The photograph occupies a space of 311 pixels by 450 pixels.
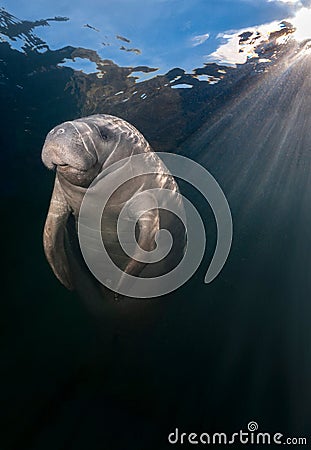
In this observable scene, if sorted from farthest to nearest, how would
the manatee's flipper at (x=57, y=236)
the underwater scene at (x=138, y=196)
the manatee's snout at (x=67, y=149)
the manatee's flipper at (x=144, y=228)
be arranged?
the manatee's flipper at (x=57, y=236) < the underwater scene at (x=138, y=196) < the manatee's flipper at (x=144, y=228) < the manatee's snout at (x=67, y=149)

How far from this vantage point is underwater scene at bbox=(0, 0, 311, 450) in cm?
418

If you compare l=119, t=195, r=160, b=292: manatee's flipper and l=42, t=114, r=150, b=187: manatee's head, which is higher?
l=42, t=114, r=150, b=187: manatee's head

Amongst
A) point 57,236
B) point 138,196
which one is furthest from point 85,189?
point 57,236

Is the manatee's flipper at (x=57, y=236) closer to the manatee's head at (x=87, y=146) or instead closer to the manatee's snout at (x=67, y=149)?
the manatee's head at (x=87, y=146)

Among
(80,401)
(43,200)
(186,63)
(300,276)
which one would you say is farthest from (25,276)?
(300,276)

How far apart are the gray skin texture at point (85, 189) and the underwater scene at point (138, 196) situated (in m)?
0.02

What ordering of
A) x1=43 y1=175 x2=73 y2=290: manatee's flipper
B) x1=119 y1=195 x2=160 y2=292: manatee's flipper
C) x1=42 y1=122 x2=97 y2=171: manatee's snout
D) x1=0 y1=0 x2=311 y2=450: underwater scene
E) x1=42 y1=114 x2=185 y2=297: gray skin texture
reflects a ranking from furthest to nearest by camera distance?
x1=43 y1=175 x2=73 y2=290: manatee's flipper, x1=0 y1=0 x2=311 y2=450: underwater scene, x1=119 y1=195 x2=160 y2=292: manatee's flipper, x1=42 y1=114 x2=185 y2=297: gray skin texture, x1=42 y1=122 x2=97 y2=171: manatee's snout

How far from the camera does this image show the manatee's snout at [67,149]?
9.71ft

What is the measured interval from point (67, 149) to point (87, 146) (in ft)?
0.86

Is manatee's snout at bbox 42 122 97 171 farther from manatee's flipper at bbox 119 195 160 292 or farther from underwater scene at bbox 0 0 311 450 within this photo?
manatee's flipper at bbox 119 195 160 292

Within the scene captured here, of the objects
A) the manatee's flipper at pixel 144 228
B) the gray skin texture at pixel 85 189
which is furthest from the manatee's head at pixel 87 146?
the manatee's flipper at pixel 144 228

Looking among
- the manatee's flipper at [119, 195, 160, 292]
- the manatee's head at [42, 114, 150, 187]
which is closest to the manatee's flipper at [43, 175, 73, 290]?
the manatee's head at [42, 114, 150, 187]

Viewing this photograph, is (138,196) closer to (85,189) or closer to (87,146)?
(85,189)

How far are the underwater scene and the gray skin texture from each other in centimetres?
2
